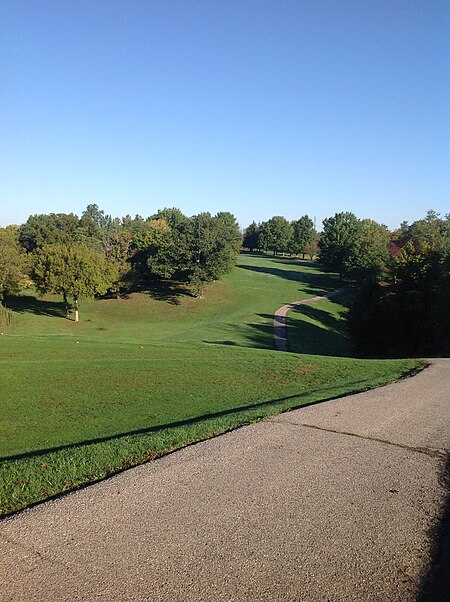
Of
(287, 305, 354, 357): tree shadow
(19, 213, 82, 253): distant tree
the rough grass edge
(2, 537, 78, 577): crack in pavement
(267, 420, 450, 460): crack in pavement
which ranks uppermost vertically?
(19, 213, 82, 253): distant tree

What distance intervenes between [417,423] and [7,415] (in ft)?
35.4

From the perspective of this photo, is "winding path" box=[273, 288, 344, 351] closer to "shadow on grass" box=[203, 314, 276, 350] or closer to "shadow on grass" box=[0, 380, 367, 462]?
"shadow on grass" box=[203, 314, 276, 350]

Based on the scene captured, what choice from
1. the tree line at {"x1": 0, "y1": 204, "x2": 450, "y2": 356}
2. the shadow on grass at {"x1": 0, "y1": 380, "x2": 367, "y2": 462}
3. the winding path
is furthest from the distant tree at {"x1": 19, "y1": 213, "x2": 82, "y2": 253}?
the shadow on grass at {"x1": 0, "y1": 380, "x2": 367, "y2": 462}

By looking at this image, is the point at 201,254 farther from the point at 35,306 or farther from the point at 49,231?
the point at 49,231

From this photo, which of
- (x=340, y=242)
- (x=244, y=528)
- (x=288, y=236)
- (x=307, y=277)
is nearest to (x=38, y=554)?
(x=244, y=528)

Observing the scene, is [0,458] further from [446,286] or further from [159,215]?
[159,215]

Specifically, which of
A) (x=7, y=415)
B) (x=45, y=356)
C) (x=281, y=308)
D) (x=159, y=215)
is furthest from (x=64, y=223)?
(x=7, y=415)

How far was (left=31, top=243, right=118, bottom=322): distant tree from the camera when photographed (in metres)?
A: 48.1

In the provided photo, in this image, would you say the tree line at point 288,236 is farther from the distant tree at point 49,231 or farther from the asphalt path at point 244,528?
the asphalt path at point 244,528

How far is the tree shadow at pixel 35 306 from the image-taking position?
53.0 m

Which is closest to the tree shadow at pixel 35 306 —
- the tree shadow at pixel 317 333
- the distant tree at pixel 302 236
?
the tree shadow at pixel 317 333

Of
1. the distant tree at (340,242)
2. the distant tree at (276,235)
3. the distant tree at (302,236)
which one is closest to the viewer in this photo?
the distant tree at (340,242)

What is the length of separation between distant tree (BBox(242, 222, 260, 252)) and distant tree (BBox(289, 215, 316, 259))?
18.8m

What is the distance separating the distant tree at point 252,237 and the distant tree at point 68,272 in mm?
111511
